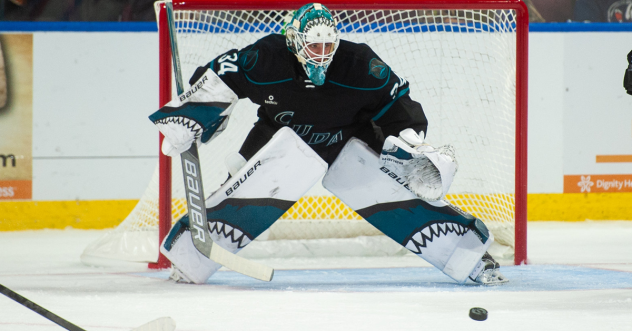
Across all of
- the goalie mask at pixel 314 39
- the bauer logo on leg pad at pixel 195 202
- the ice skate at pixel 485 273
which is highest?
the goalie mask at pixel 314 39

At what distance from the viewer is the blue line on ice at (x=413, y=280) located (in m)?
2.12

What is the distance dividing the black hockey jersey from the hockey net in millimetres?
853

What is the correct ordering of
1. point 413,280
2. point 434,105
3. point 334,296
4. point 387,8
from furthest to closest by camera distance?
point 434,105, point 387,8, point 413,280, point 334,296

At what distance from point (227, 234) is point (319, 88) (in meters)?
0.58

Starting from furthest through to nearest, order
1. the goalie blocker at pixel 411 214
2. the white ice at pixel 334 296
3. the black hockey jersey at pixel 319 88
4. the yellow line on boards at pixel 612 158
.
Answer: the yellow line on boards at pixel 612 158
the goalie blocker at pixel 411 214
the black hockey jersey at pixel 319 88
the white ice at pixel 334 296

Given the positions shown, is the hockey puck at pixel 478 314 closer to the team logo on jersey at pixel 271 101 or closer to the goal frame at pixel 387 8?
the team logo on jersey at pixel 271 101

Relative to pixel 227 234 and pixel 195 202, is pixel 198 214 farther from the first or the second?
pixel 227 234

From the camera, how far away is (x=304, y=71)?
Answer: 2074mm

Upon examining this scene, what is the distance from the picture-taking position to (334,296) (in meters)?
1.93

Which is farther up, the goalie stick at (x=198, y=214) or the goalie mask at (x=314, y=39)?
the goalie mask at (x=314, y=39)

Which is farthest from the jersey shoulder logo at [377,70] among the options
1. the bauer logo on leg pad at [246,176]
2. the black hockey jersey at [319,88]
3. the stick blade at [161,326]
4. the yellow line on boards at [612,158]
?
the yellow line on boards at [612,158]

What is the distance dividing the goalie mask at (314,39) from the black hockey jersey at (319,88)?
67 mm

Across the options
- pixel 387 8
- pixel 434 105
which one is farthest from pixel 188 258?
pixel 434 105

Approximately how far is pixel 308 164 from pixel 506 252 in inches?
47.0
